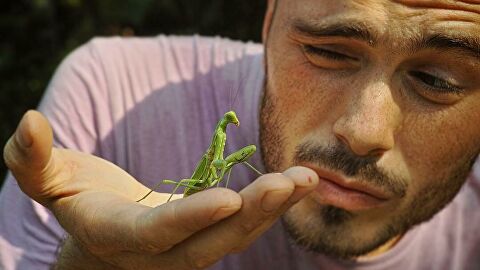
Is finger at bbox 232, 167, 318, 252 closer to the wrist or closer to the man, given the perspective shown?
the man

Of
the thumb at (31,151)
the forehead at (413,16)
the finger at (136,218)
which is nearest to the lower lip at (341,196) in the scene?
the forehead at (413,16)

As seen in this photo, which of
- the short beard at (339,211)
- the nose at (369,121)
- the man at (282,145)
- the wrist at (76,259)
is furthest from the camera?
the short beard at (339,211)

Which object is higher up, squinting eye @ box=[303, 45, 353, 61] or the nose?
squinting eye @ box=[303, 45, 353, 61]

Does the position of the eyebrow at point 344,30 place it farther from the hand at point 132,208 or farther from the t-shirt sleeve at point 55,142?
the t-shirt sleeve at point 55,142

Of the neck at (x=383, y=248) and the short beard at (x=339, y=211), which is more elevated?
the short beard at (x=339, y=211)

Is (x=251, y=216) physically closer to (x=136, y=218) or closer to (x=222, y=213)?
(x=222, y=213)

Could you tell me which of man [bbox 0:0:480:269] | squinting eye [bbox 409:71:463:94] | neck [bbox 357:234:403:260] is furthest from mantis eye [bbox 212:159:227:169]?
neck [bbox 357:234:403:260]

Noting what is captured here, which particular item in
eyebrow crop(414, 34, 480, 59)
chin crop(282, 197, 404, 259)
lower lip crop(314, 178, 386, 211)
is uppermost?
eyebrow crop(414, 34, 480, 59)
